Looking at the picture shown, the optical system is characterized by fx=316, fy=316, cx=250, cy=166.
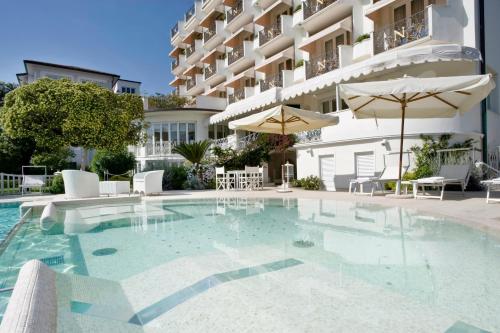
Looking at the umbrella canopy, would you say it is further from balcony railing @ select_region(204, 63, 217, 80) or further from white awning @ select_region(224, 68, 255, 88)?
balcony railing @ select_region(204, 63, 217, 80)

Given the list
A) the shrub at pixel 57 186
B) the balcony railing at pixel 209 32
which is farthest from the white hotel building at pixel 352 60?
the shrub at pixel 57 186

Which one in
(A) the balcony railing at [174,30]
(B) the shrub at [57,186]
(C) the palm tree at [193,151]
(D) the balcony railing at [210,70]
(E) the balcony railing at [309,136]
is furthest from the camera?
(A) the balcony railing at [174,30]

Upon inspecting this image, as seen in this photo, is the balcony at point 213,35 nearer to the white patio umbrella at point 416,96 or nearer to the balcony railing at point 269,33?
the balcony railing at point 269,33

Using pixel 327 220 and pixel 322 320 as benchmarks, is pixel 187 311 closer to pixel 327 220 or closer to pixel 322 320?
pixel 322 320

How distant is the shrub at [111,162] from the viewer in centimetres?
2436

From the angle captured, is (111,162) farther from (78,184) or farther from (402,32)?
(402,32)

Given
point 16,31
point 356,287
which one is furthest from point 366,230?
point 16,31

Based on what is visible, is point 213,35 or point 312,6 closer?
point 312,6

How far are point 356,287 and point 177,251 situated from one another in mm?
3076

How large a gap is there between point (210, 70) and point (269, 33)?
11.9m

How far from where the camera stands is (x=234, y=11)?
33000 millimetres

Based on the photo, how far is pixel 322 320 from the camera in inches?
112

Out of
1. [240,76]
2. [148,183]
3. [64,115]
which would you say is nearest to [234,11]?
[240,76]

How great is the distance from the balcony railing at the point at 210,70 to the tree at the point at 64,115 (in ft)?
57.9
